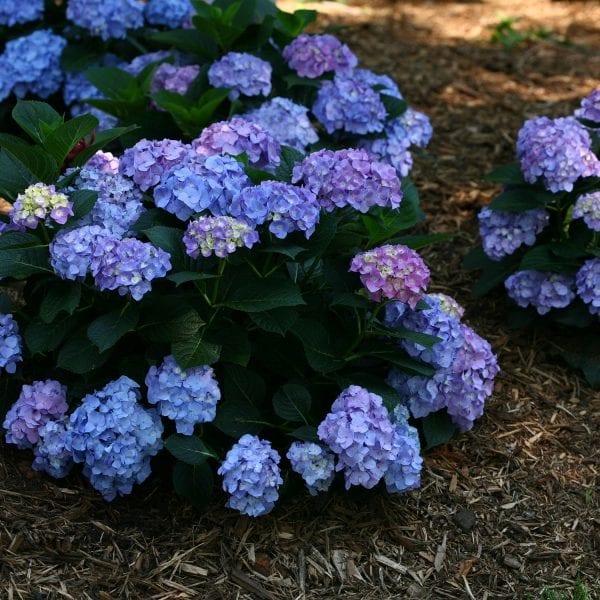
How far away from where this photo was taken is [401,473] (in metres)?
2.78

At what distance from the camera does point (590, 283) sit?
3359 millimetres

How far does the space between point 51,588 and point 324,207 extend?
4.01 ft

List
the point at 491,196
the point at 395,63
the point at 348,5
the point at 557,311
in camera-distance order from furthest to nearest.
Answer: the point at 348,5
the point at 395,63
the point at 491,196
the point at 557,311

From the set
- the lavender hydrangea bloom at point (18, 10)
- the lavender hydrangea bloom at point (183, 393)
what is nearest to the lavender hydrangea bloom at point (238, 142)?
the lavender hydrangea bloom at point (183, 393)

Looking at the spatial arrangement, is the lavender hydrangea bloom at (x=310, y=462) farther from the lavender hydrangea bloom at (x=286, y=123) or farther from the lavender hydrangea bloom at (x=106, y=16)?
the lavender hydrangea bloom at (x=106, y=16)

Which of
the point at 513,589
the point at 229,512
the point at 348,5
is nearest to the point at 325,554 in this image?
the point at 229,512

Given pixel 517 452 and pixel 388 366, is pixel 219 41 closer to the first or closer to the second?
pixel 388 366

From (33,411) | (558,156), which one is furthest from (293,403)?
(558,156)

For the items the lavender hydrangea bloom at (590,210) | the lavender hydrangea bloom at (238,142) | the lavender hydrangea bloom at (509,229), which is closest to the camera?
the lavender hydrangea bloom at (238,142)

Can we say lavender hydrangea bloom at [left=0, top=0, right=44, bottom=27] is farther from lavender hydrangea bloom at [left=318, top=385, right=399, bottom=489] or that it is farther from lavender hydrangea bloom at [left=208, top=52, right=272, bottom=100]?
lavender hydrangea bloom at [left=318, top=385, right=399, bottom=489]

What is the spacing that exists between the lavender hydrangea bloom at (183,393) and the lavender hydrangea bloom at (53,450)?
0.28 meters

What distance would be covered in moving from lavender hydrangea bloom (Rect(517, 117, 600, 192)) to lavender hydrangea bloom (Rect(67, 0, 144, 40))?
180 centimetres

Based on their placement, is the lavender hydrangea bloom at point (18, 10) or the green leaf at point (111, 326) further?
the lavender hydrangea bloom at point (18, 10)

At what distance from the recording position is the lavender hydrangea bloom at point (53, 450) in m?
2.78
